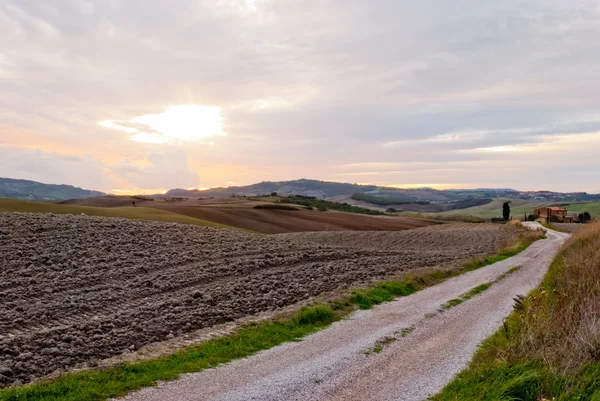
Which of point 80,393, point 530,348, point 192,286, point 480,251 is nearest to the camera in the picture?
point 80,393

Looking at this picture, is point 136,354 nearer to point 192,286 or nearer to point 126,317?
point 126,317

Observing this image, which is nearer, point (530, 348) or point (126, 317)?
point (530, 348)

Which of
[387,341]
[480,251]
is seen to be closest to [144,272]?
[387,341]

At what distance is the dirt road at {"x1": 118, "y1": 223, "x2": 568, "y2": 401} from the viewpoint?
10000 millimetres

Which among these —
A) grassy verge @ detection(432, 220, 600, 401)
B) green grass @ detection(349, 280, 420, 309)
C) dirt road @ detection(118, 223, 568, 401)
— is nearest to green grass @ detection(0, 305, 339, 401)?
dirt road @ detection(118, 223, 568, 401)

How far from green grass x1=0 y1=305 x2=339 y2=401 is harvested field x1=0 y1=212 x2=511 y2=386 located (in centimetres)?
143

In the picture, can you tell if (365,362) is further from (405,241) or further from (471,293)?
(405,241)

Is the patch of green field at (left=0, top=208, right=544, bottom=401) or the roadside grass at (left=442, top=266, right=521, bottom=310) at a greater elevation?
the patch of green field at (left=0, top=208, right=544, bottom=401)

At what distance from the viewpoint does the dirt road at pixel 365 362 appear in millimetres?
10000

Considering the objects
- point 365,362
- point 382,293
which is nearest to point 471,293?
point 382,293

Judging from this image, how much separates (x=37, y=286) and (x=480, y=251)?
127ft

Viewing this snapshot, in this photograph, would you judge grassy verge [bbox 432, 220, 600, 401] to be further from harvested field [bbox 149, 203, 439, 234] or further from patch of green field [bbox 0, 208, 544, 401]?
harvested field [bbox 149, 203, 439, 234]

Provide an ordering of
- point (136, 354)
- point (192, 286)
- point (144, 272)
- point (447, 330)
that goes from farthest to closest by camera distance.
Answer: point (144, 272), point (192, 286), point (447, 330), point (136, 354)

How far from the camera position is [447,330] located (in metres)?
15.8
